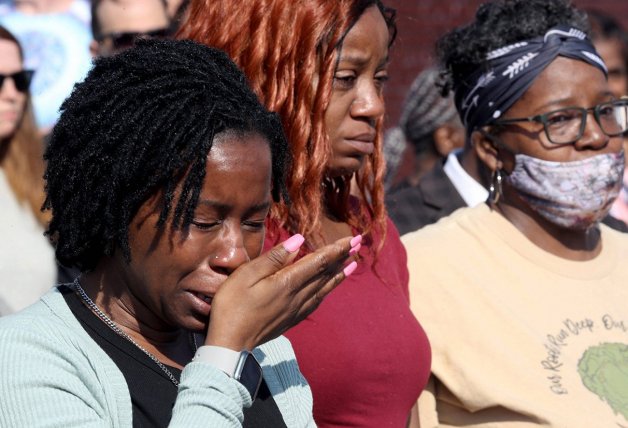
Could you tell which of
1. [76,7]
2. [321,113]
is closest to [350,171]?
[321,113]

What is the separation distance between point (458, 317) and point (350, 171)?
2.31 feet

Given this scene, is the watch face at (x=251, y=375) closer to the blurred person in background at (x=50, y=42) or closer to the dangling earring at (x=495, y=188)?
the dangling earring at (x=495, y=188)

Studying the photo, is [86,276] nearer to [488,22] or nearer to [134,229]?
[134,229]

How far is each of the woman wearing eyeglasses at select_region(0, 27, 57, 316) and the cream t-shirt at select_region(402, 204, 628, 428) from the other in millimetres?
1396

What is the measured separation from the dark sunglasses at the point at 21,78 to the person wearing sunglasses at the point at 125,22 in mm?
410

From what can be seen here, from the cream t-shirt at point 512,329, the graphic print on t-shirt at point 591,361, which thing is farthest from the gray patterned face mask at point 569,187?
the graphic print on t-shirt at point 591,361

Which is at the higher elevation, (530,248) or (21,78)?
(21,78)

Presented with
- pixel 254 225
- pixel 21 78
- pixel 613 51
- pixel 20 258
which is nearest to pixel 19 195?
pixel 20 258

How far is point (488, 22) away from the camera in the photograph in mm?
4176

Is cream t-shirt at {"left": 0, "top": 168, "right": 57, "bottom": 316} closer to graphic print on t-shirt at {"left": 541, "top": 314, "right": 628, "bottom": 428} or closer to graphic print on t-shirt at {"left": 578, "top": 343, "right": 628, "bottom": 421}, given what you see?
graphic print on t-shirt at {"left": 541, "top": 314, "right": 628, "bottom": 428}

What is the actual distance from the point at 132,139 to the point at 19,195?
2283 mm

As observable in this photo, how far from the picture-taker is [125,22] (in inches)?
197

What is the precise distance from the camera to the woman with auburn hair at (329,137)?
3.02m

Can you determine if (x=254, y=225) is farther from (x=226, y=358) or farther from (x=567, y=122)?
(x=567, y=122)
